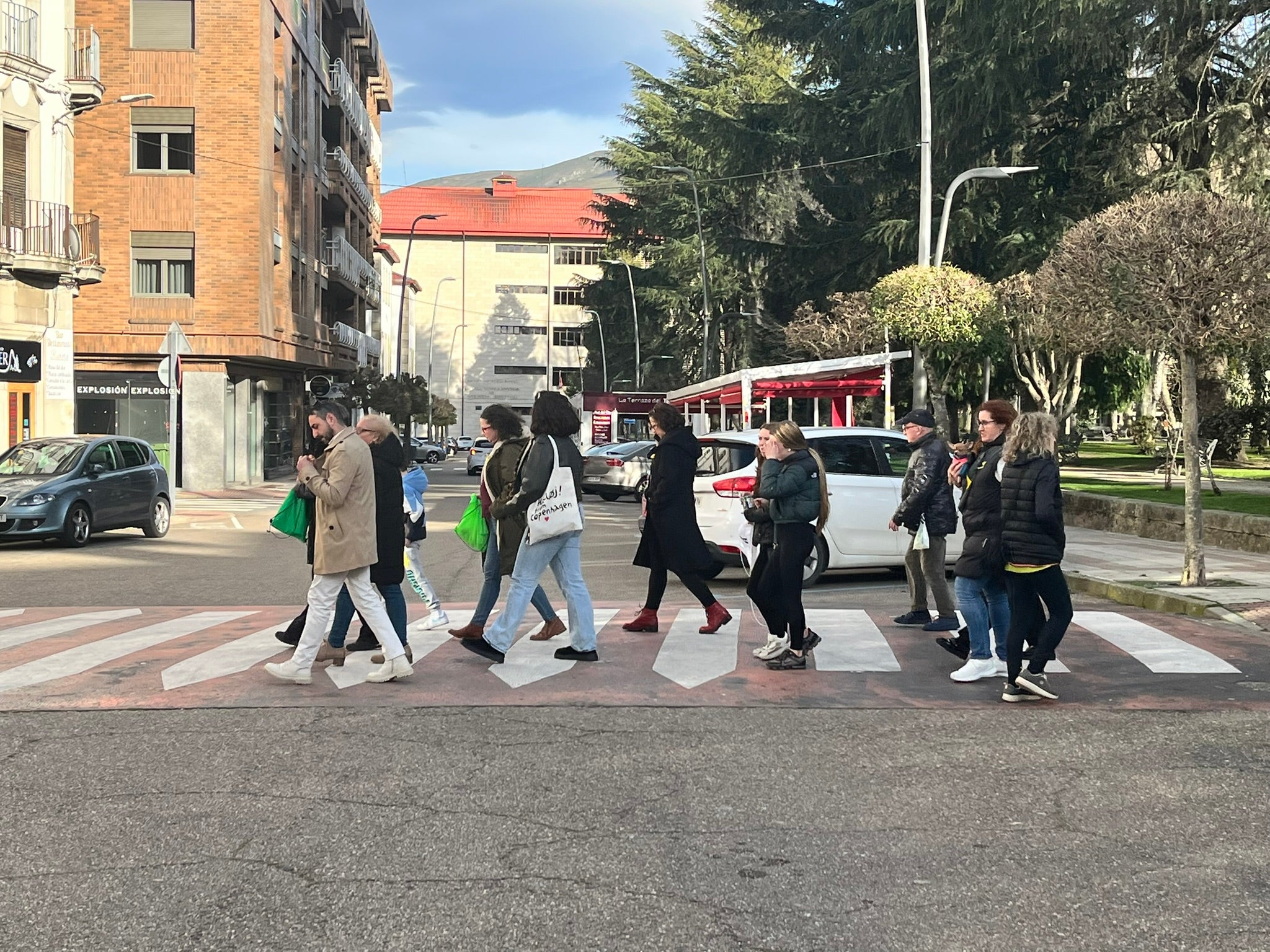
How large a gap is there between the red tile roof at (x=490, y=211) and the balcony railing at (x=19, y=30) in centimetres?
8143

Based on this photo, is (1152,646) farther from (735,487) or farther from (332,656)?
(332,656)

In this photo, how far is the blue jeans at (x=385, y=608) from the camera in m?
8.88

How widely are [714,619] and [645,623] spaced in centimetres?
50

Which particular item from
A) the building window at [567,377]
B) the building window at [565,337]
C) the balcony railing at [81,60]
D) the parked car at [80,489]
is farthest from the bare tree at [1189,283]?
the building window at [565,337]

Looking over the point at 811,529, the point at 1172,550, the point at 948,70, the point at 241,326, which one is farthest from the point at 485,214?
the point at 811,529

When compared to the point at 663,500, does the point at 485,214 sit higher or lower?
higher

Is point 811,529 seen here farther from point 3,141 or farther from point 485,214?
point 485,214

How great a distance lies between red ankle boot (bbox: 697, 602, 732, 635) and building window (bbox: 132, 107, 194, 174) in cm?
3114

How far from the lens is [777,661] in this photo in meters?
9.02

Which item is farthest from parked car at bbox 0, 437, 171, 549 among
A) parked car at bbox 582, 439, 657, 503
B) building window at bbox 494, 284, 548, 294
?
building window at bbox 494, 284, 548, 294

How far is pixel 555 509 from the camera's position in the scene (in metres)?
9.03

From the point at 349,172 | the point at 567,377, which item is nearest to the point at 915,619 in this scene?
the point at 349,172

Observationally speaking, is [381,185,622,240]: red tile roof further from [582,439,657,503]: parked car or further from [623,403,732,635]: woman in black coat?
[623,403,732,635]: woman in black coat

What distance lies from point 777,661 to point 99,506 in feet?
42.9
